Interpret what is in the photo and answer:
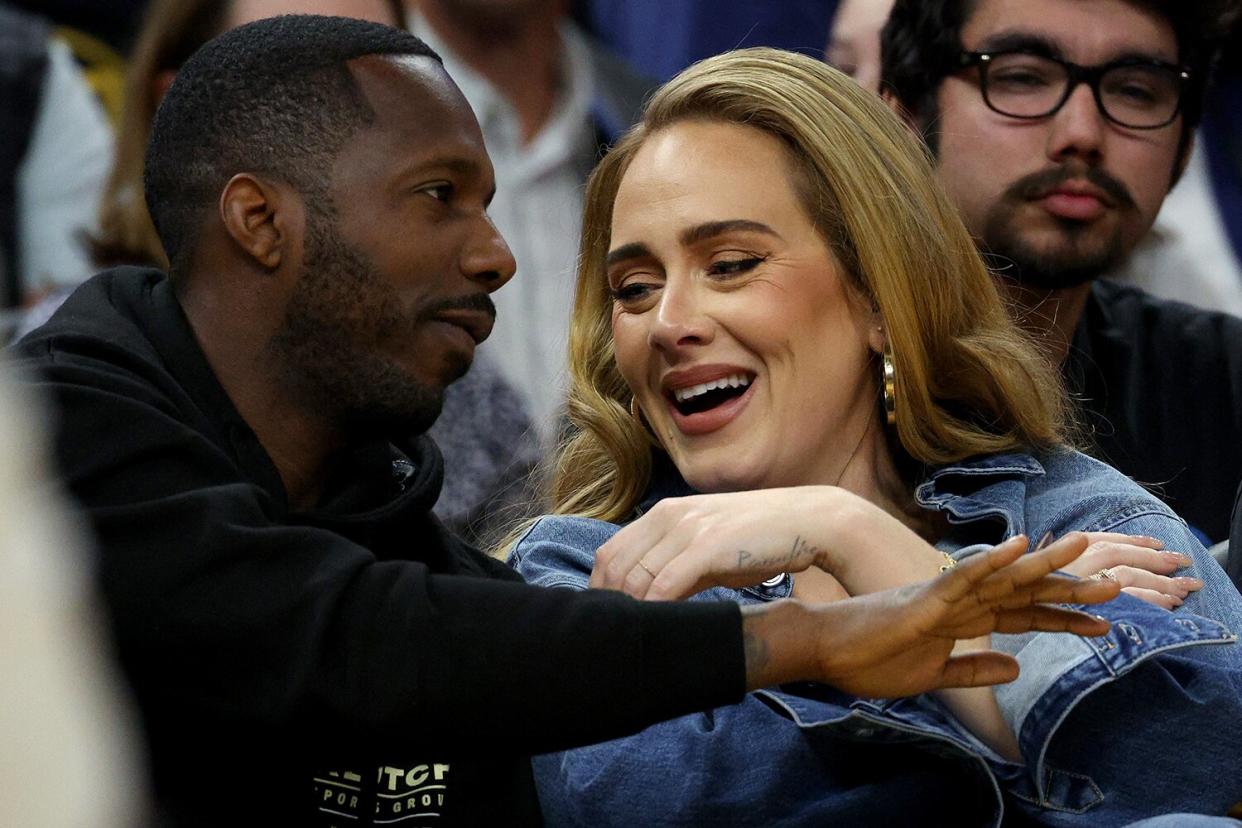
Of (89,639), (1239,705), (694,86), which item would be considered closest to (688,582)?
(1239,705)

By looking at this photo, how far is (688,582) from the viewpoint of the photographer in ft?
6.28

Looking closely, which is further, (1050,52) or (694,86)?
(1050,52)

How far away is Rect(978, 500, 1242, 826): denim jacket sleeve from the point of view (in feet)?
6.40

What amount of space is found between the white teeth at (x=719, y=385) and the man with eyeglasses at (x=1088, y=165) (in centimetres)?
89

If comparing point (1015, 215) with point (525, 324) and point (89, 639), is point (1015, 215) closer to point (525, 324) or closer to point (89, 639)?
point (525, 324)

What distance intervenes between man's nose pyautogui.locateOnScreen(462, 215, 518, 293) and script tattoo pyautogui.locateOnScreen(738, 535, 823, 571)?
1.33ft

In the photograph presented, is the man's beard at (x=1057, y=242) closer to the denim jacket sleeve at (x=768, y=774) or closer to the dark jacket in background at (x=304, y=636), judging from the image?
the denim jacket sleeve at (x=768, y=774)

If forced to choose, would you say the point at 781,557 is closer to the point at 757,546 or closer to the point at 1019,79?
the point at 757,546

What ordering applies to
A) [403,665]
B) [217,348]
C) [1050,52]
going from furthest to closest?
[1050,52] < [217,348] < [403,665]

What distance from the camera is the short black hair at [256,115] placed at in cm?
195

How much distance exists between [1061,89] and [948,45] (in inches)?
9.1

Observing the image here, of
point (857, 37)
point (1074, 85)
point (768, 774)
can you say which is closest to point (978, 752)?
point (768, 774)

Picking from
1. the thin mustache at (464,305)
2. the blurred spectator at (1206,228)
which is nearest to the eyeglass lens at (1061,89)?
the blurred spectator at (1206,228)

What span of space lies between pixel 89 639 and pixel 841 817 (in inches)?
52.7
